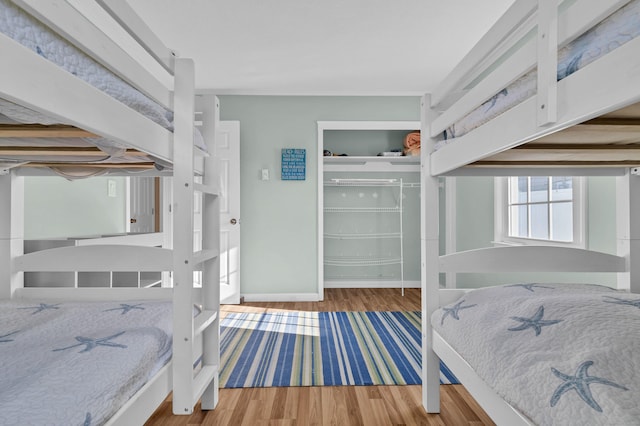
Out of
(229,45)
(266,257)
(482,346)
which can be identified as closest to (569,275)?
(482,346)

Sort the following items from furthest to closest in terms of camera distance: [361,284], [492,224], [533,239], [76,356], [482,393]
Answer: [361,284] → [492,224] → [533,239] → [482,393] → [76,356]

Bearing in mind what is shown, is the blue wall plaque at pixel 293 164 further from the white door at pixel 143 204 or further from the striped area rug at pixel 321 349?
the white door at pixel 143 204

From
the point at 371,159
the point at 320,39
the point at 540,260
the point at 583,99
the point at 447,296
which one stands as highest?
the point at 320,39

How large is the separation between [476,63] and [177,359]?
4.44 feet

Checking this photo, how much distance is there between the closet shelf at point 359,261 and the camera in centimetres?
457

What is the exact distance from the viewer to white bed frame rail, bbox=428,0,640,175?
561 mm

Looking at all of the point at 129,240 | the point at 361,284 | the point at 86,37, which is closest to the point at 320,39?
the point at 129,240

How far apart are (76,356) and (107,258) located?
68 cm

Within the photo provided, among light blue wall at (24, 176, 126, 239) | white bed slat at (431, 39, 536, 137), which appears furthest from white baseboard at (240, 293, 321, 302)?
white bed slat at (431, 39, 536, 137)

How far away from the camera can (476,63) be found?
1204 millimetres

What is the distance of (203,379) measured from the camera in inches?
56.8

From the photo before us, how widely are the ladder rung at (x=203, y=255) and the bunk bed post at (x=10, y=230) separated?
2.64 ft

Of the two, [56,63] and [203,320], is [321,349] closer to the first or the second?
[203,320]

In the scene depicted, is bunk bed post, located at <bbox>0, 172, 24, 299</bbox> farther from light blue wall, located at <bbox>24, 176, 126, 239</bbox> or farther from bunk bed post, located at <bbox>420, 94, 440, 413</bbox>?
bunk bed post, located at <bbox>420, 94, 440, 413</bbox>
